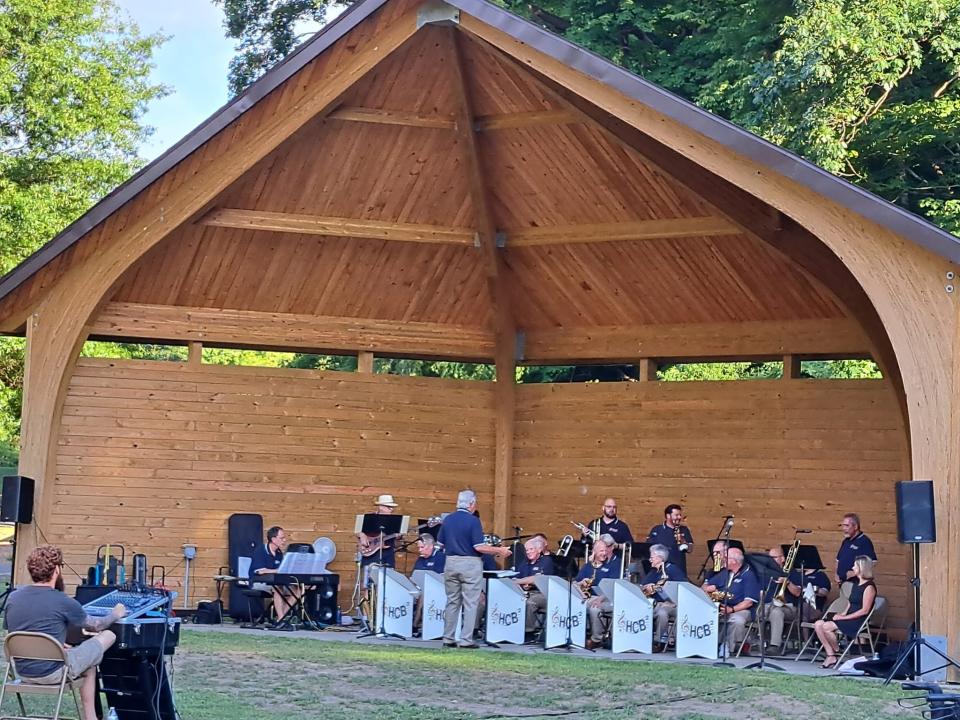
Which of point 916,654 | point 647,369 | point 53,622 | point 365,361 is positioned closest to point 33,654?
point 53,622

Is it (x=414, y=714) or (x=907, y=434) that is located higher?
(x=907, y=434)

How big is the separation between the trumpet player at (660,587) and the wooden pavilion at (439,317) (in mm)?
2278

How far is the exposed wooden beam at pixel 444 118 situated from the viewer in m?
13.6

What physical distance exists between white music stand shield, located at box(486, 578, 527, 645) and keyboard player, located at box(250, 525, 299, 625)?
95.2 inches

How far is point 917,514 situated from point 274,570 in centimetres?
651

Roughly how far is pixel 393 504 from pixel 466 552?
3.48 m

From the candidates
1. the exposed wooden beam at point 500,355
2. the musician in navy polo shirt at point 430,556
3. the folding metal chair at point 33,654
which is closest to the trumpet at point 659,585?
the musician in navy polo shirt at point 430,556

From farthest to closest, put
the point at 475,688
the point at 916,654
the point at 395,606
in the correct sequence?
the point at 395,606 < the point at 916,654 < the point at 475,688

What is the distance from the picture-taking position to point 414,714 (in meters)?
8.05

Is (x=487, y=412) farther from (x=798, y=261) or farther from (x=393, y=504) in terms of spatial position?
(x=798, y=261)

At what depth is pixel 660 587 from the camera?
12625 mm

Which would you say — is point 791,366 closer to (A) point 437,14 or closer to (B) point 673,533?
(B) point 673,533

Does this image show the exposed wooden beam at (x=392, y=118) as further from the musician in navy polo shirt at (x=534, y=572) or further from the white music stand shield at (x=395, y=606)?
the white music stand shield at (x=395, y=606)

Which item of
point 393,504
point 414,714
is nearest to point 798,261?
point 393,504
